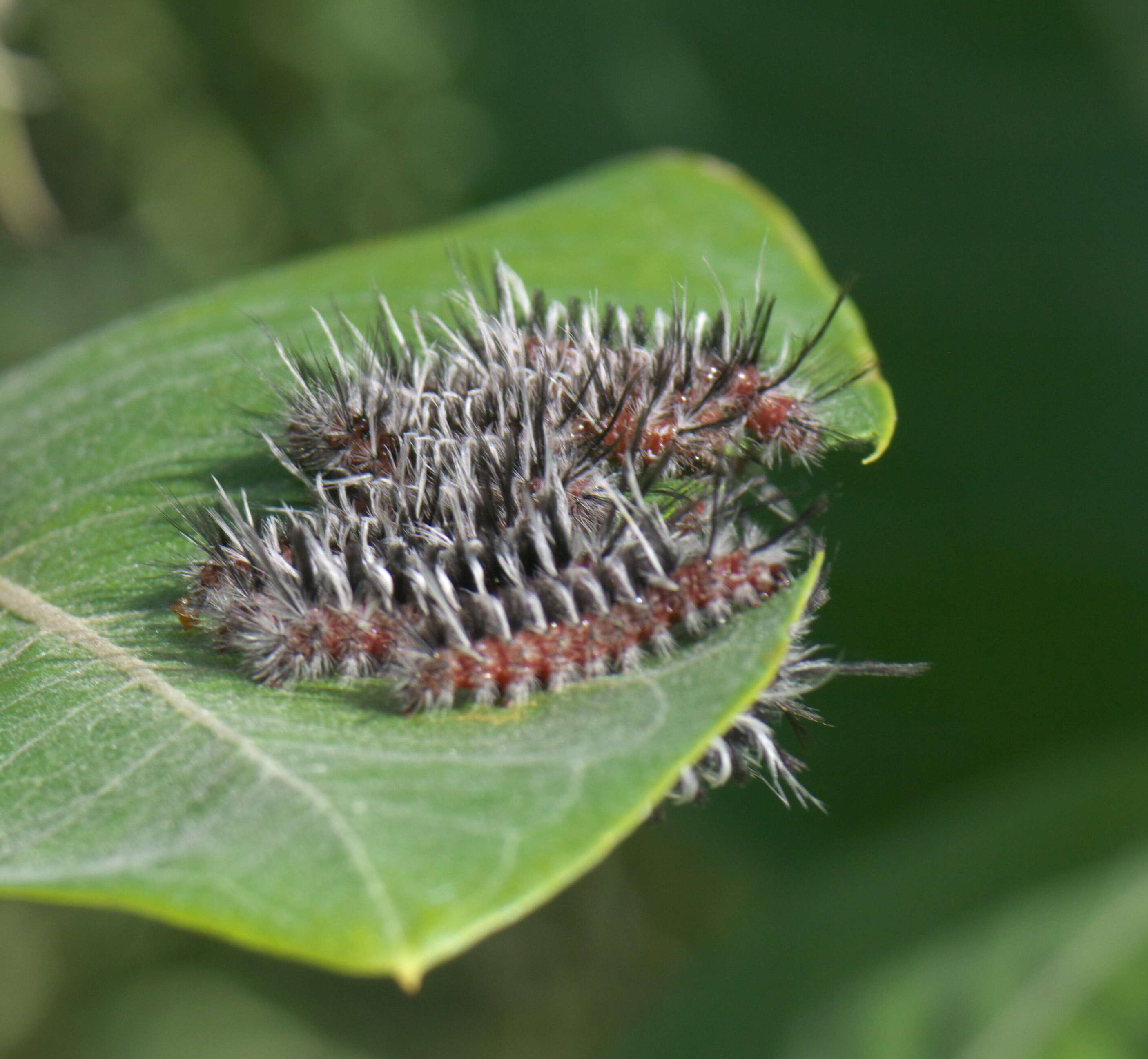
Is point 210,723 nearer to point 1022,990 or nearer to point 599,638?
point 599,638

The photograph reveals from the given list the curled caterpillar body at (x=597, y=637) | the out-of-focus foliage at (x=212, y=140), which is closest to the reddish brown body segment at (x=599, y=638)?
the curled caterpillar body at (x=597, y=637)

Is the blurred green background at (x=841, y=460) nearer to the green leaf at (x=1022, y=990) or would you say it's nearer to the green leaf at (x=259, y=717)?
the green leaf at (x=1022, y=990)

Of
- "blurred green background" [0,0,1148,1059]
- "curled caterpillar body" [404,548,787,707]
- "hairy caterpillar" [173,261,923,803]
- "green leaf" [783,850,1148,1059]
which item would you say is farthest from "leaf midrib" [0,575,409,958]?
"green leaf" [783,850,1148,1059]

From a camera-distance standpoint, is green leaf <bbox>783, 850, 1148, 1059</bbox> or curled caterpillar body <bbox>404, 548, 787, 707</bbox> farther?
green leaf <bbox>783, 850, 1148, 1059</bbox>

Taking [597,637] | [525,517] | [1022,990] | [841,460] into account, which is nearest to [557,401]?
[525,517]

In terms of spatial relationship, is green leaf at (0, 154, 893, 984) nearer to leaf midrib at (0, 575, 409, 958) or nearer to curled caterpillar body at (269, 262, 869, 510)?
leaf midrib at (0, 575, 409, 958)

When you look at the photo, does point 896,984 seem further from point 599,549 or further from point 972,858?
point 599,549
